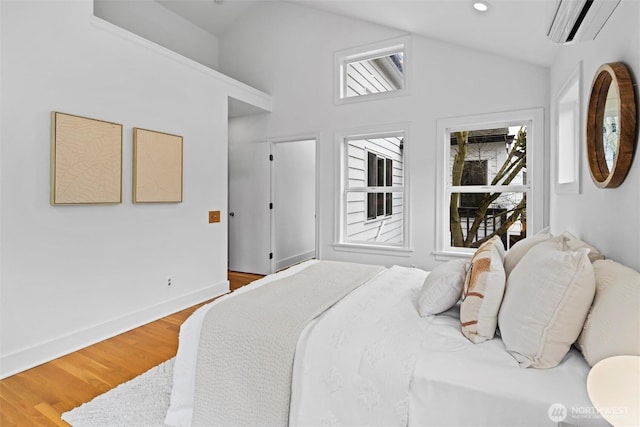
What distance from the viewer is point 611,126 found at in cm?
156

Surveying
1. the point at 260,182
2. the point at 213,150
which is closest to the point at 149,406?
the point at 213,150

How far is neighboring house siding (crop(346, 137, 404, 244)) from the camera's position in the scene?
14.5ft

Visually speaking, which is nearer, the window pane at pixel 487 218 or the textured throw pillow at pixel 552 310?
the textured throw pillow at pixel 552 310

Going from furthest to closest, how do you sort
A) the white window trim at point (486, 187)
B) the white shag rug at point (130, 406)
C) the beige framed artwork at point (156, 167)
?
the white window trim at point (486, 187) < the beige framed artwork at point (156, 167) < the white shag rug at point (130, 406)

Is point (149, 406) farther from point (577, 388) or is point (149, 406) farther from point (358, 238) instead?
point (358, 238)

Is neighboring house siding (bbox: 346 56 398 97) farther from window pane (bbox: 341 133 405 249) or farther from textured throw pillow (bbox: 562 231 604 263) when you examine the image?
textured throw pillow (bbox: 562 231 604 263)

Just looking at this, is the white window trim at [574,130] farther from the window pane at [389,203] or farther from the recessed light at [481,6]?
the window pane at [389,203]

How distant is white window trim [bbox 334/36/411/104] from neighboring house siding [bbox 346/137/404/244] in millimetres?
579

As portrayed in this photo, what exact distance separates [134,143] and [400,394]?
121 inches

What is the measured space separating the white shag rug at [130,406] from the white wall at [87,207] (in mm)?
892

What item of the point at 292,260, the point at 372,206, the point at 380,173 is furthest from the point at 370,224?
the point at 292,260

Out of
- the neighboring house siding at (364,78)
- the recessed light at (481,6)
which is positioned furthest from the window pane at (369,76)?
the recessed light at (481,6)

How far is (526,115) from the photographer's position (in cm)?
340

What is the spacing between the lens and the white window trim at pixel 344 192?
400 cm
